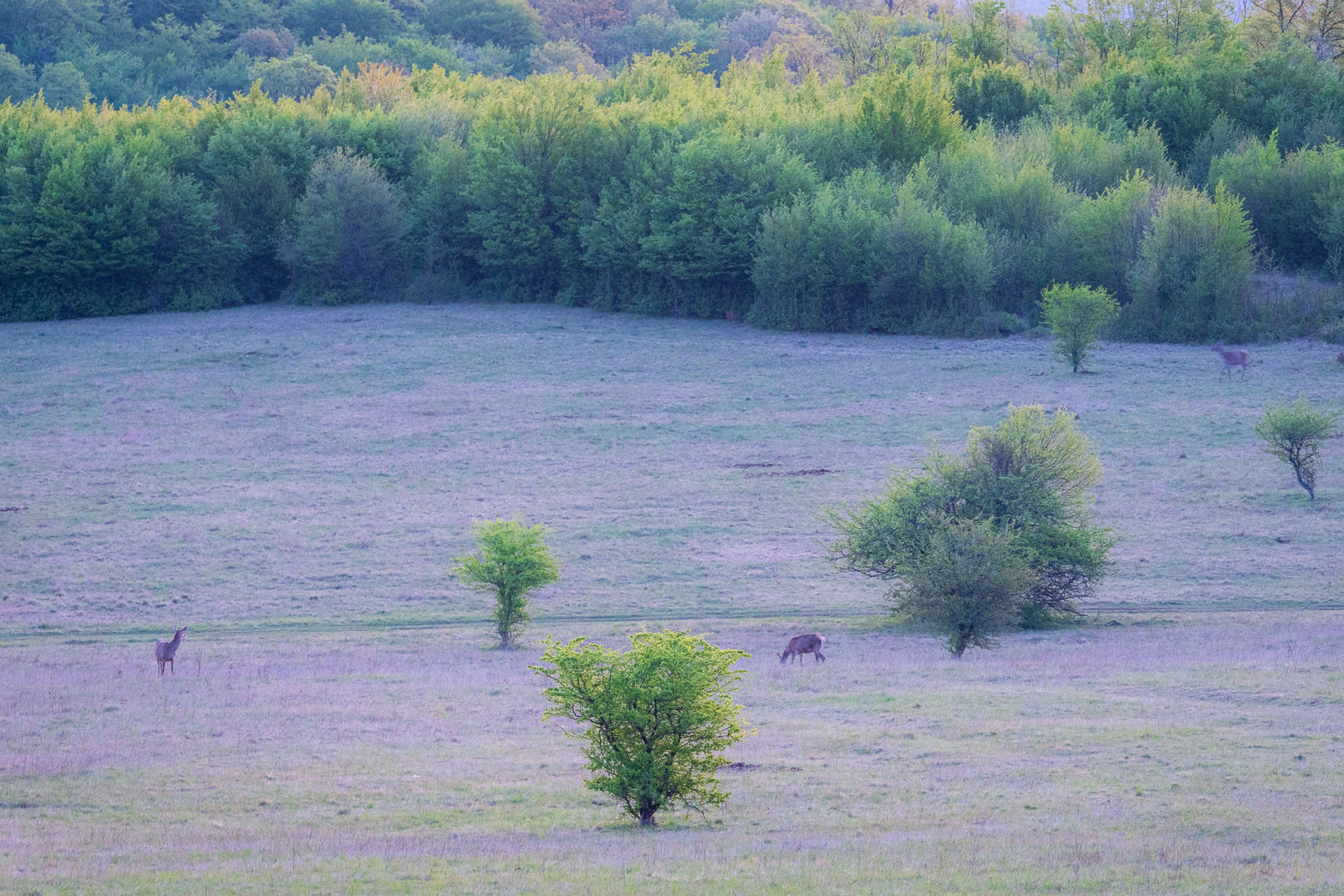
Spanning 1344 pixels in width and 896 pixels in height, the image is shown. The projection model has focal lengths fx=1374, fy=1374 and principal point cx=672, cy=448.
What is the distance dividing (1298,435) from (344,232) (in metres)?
39.2

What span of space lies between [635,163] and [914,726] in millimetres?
43853

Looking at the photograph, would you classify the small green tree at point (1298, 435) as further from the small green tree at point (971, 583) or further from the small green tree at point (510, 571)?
the small green tree at point (510, 571)

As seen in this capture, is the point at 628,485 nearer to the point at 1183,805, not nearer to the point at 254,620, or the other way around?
the point at 254,620

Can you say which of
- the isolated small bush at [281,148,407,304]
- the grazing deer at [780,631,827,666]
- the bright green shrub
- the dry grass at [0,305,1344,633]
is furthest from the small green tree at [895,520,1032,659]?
the isolated small bush at [281,148,407,304]

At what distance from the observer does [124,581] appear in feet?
83.5

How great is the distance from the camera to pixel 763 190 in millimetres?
53625

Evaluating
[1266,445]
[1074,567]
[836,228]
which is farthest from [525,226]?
[1074,567]

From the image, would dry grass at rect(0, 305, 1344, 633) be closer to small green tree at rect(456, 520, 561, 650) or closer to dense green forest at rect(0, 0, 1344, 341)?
small green tree at rect(456, 520, 561, 650)

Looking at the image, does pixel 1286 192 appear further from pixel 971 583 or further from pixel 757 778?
pixel 757 778

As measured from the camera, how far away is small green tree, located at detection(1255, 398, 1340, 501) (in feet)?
94.8

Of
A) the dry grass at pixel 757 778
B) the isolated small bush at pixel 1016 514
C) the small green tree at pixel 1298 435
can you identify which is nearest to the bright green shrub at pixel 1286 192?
the small green tree at pixel 1298 435

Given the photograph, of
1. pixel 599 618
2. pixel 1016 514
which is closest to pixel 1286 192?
pixel 1016 514

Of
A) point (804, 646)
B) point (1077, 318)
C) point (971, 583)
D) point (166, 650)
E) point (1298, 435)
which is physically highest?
point (1298, 435)

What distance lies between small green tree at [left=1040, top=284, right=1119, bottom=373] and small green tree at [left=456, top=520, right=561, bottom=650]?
80.2ft
